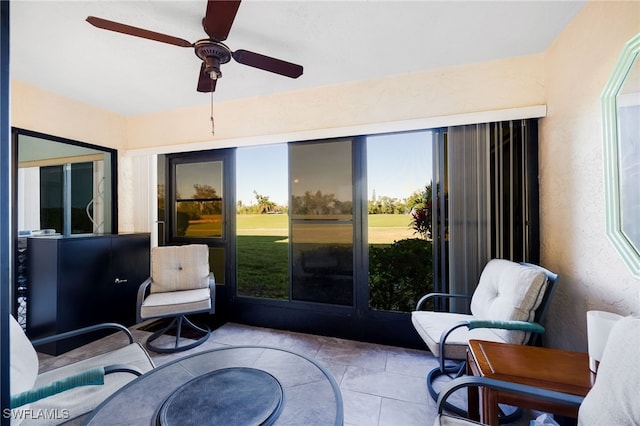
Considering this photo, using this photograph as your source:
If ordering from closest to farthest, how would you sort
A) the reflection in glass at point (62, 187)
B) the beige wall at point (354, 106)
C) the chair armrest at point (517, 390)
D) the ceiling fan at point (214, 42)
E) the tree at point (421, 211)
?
the chair armrest at point (517, 390)
the ceiling fan at point (214, 42)
the beige wall at point (354, 106)
the reflection in glass at point (62, 187)
the tree at point (421, 211)

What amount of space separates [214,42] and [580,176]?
2.53 metres

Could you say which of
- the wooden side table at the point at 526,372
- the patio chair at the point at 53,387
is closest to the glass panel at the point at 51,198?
the patio chair at the point at 53,387

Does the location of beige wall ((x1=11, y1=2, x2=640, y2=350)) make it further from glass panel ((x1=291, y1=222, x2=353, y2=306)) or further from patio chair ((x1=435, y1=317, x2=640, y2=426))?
glass panel ((x1=291, y1=222, x2=353, y2=306))

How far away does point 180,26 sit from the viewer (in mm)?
1907

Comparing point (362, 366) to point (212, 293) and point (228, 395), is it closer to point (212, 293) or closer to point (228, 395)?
point (228, 395)

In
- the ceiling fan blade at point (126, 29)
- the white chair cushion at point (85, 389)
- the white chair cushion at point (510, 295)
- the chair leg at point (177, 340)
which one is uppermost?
the ceiling fan blade at point (126, 29)

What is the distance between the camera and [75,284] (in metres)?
2.64

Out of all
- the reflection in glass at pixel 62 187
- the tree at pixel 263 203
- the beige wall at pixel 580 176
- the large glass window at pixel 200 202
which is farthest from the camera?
the tree at pixel 263 203

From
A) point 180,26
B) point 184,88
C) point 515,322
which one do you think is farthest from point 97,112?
point 515,322

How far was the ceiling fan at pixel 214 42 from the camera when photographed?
137 centimetres

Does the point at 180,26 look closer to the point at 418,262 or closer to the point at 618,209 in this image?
the point at 618,209

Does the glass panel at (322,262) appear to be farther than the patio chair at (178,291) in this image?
Yes

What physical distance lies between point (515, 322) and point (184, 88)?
3492 mm

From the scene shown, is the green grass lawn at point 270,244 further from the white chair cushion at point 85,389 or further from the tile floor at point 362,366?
the white chair cushion at point 85,389
